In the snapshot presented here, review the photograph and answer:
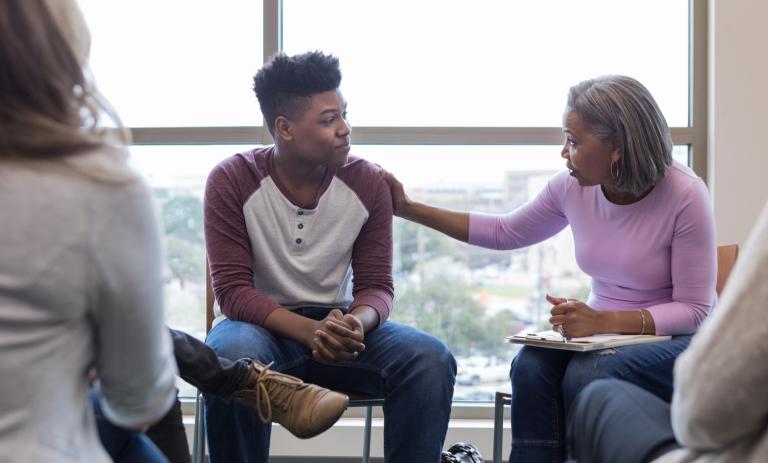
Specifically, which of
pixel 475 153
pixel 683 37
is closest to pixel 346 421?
pixel 475 153

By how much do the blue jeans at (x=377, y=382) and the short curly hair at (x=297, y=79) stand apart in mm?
628

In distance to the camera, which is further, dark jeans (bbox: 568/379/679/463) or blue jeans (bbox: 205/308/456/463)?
blue jeans (bbox: 205/308/456/463)

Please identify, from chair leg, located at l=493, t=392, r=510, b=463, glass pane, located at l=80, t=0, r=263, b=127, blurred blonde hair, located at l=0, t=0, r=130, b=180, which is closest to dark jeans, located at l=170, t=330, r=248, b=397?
chair leg, located at l=493, t=392, r=510, b=463

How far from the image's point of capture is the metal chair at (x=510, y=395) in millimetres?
2390

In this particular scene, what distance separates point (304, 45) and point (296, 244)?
1.03 metres

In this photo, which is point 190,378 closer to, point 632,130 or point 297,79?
point 297,79

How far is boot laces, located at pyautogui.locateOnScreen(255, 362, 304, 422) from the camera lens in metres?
1.91

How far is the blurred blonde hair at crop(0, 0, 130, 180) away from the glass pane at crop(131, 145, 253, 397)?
2233 millimetres

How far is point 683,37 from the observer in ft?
10.5

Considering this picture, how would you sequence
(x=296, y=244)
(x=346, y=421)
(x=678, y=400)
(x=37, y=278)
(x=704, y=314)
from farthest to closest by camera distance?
(x=346, y=421)
(x=296, y=244)
(x=704, y=314)
(x=678, y=400)
(x=37, y=278)

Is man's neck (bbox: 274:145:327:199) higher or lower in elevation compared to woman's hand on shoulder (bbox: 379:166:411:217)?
higher

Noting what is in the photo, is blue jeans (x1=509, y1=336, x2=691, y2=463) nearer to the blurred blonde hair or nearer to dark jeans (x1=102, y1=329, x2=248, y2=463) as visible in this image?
dark jeans (x1=102, y1=329, x2=248, y2=463)

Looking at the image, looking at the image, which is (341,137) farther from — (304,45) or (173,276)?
(173,276)

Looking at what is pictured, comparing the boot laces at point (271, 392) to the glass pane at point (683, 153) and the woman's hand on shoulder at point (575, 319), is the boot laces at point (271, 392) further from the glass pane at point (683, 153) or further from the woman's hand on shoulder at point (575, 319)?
the glass pane at point (683, 153)
